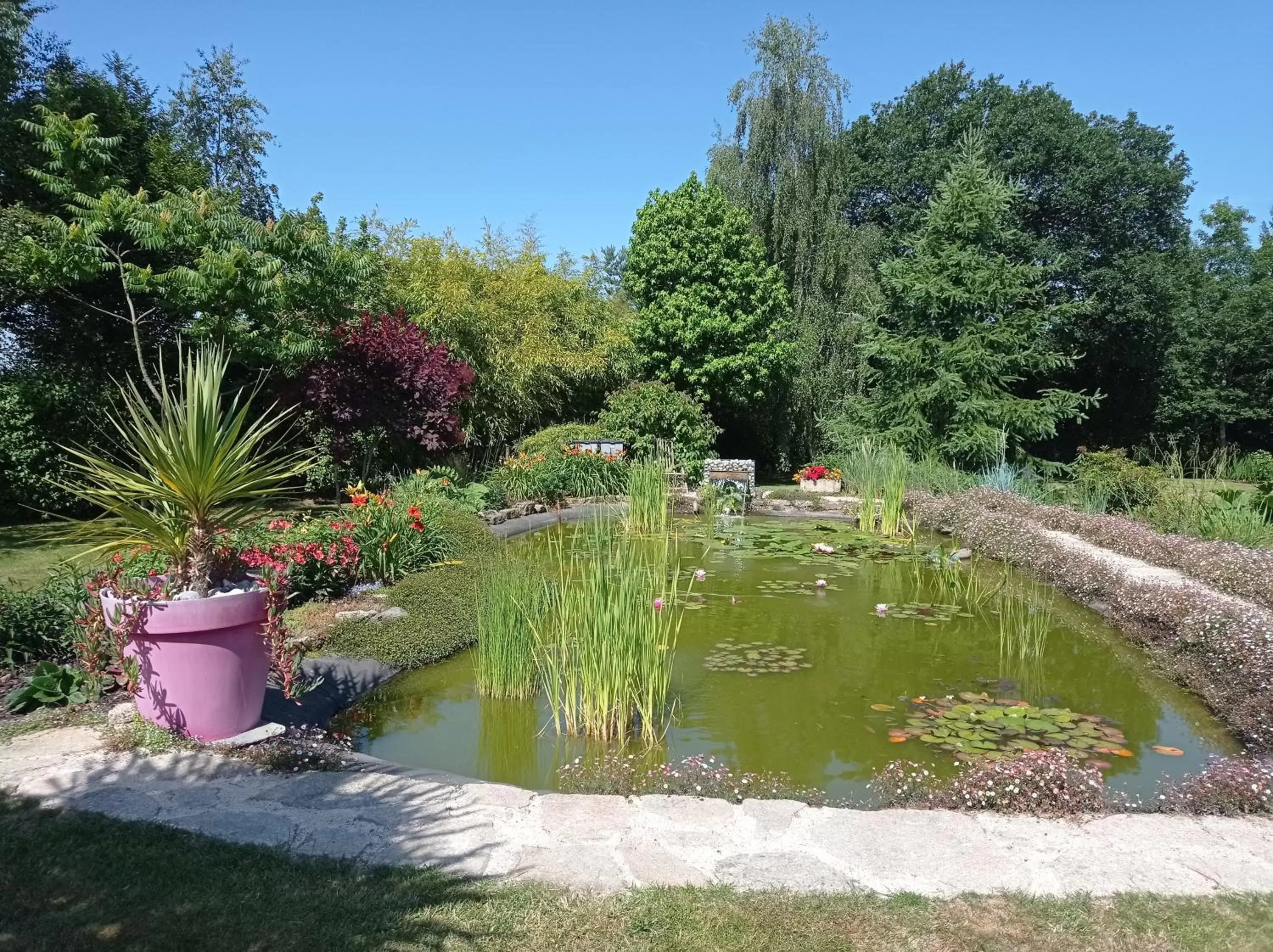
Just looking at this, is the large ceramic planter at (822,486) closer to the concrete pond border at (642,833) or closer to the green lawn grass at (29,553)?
the green lawn grass at (29,553)

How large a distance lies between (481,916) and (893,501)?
8107mm

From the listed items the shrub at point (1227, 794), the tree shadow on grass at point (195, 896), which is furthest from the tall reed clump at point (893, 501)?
the tree shadow on grass at point (195, 896)

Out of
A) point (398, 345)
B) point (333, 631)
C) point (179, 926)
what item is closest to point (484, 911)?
point (179, 926)

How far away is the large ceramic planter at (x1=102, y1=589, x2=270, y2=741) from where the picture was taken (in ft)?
10.5

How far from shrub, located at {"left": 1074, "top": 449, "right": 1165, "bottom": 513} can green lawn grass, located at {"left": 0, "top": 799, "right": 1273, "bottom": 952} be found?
8744mm

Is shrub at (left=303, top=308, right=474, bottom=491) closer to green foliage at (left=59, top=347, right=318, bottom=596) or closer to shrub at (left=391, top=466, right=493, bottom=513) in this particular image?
shrub at (left=391, top=466, right=493, bottom=513)

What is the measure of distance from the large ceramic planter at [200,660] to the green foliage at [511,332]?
30.3ft

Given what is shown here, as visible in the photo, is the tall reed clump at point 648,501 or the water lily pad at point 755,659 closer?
the water lily pad at point 755,659

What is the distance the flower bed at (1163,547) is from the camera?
592cm

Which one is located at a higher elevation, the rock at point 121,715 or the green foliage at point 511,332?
the green foliage at point 511,332

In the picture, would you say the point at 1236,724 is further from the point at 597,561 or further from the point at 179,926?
the point at 179,926

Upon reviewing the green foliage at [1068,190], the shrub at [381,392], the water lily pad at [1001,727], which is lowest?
the water lily pad at [1001,727]

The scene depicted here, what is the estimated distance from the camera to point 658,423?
13.4m

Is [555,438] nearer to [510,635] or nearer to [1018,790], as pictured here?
[510,635]
